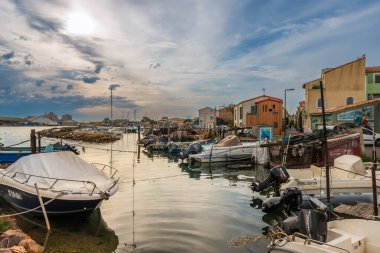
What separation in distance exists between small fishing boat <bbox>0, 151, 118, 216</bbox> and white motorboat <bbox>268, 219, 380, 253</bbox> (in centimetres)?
770

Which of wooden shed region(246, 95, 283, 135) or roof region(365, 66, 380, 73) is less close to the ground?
roof region(365, 66, 380, 73)

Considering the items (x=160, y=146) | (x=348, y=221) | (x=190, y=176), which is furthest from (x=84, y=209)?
(x=160, y=146)

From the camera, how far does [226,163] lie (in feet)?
113

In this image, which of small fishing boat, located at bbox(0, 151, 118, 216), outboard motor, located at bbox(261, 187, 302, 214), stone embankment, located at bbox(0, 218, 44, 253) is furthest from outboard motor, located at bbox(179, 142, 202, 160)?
stone embankment, located at bbox(0, 218, 44, 253)

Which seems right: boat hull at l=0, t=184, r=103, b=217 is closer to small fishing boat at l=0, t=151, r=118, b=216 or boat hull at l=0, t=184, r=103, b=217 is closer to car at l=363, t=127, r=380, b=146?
small fishing boat at l=0, t=151, r=118, b=216

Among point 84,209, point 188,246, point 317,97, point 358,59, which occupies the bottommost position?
point 188,246

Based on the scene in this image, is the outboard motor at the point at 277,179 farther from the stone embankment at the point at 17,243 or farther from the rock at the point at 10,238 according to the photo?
the rock at the point at 10,238

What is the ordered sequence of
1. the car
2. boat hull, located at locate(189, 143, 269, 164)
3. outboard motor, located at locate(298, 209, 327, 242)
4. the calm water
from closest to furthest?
outboard motor, located at locate(298, 209, 327, 242), the calm water, the car, boat hull, located at locate(189, 143, 269, 164)

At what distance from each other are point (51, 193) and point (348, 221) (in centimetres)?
1074

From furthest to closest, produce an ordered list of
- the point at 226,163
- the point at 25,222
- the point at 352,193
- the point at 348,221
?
1. the point at 226,163
2. the point at 352,193
3. the point at 25,222
4. the point at 348,221

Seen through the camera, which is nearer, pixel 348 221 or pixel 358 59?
pixel 348 221

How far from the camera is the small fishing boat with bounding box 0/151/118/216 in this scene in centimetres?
1320

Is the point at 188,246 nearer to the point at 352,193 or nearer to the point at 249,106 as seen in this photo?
the point at 352,193

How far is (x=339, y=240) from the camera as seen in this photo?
8.31 meters
